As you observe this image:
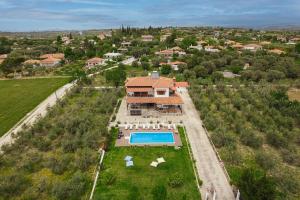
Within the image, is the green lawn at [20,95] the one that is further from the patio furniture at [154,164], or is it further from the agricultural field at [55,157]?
the patio furniture at [154,164]

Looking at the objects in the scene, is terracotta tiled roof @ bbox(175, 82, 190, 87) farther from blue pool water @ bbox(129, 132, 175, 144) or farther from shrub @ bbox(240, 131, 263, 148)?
shrub @ bbox(240, 131, 263, 148)

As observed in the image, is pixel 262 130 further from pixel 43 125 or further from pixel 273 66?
pixel 273 66

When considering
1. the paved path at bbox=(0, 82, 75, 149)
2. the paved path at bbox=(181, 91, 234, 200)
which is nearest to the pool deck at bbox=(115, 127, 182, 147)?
the paved path at bbox=(181, 91, 234, 200)

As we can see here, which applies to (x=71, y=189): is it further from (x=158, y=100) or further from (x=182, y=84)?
(x=182, y=84)

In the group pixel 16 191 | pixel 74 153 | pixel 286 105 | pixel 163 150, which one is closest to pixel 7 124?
pixel 74 153

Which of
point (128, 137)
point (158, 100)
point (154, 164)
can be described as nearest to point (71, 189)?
point (154, 164)

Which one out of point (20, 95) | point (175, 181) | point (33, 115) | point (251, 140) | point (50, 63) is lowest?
point (175, 181)
